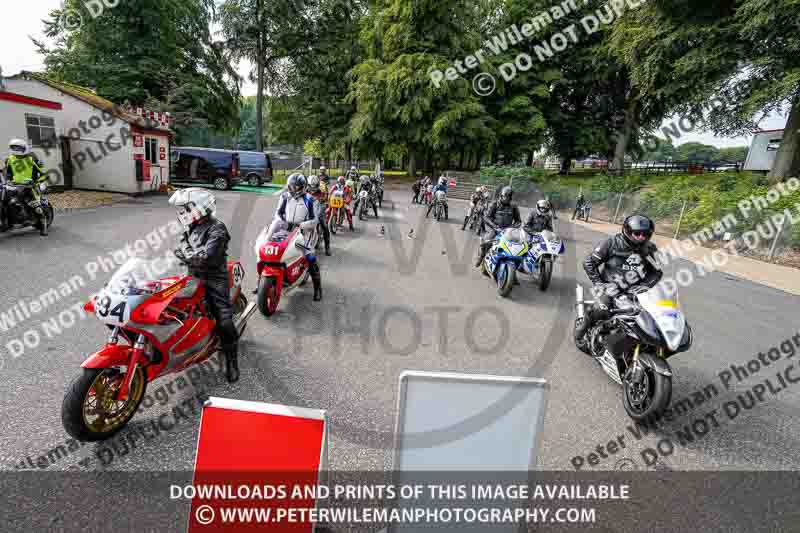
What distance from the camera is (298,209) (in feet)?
21.1

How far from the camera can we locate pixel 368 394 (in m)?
4.00

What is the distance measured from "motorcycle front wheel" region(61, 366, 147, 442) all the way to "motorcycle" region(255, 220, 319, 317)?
2398 mm

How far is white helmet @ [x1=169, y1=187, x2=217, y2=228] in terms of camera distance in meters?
3.79

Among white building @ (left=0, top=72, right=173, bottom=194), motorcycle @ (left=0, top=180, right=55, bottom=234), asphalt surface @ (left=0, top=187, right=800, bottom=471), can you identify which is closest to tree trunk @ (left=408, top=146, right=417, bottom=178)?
white building @ (left=0, top=72, right=173, bottom=194)

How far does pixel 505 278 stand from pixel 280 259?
153 inches

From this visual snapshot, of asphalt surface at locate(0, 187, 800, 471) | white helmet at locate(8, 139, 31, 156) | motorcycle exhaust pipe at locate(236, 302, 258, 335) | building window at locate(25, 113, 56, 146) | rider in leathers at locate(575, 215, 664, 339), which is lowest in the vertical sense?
asphalt surface at locate(0, 187, 800, 471)

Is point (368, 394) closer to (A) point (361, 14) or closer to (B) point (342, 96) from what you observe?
(B) point (342, 96)

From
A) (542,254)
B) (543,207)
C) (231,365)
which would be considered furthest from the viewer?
(543,207)

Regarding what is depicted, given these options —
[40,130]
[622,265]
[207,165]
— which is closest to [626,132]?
[207,165]

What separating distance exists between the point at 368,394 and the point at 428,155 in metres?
35.1

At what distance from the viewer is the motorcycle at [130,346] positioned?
2.93 metres

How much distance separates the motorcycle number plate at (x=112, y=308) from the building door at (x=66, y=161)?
1739cm

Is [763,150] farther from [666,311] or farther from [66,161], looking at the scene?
[66,161]

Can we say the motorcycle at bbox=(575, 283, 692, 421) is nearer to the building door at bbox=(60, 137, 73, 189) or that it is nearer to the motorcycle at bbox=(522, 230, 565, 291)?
the motorcycle at bbox=(522, 230, 565, 291)
